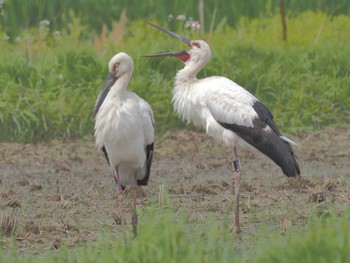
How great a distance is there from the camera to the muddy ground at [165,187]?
714 centimetres

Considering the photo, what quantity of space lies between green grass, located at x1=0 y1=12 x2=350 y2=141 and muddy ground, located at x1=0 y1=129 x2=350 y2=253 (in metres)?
0.26

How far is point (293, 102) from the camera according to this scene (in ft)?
35.8

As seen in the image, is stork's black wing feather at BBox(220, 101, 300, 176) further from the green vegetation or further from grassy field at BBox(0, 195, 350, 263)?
the green vegetation

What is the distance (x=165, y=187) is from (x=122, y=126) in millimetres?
1506

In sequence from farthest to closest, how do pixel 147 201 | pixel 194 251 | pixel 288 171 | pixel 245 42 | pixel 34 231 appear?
pixel 245 42
pixel 147 201
pixel 288 171
pixel 34 231
pixel 194 251

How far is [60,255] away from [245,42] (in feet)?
19.6

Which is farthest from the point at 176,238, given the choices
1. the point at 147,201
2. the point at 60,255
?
the point at 147,201

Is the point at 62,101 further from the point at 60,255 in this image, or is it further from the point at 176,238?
the point at 176,238

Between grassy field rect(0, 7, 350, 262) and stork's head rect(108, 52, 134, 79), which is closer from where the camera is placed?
grassy field rect(0, 7, 350, 262)

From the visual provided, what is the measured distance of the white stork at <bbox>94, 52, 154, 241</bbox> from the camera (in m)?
7.16

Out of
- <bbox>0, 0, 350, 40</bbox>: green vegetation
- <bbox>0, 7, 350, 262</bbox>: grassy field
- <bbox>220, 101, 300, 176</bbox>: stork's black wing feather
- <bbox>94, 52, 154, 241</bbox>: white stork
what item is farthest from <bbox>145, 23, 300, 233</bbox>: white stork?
<bbox>0, 0, 350, 40</bbox>: green vegetation

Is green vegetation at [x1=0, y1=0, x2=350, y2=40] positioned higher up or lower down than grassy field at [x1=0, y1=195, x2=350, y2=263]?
lower down

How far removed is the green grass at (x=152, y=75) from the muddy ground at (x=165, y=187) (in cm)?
26

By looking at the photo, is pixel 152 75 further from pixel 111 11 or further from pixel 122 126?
pixel 122 126
